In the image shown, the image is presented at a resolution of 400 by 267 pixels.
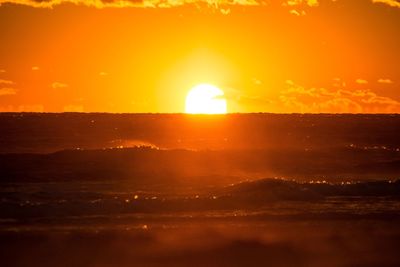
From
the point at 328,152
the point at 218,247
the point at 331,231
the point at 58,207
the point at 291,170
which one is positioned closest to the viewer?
the point at 218,247

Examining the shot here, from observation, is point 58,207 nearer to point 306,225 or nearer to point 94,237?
point 94,237

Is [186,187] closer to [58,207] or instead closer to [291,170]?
[58,207]

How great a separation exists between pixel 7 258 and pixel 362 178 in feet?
78.7

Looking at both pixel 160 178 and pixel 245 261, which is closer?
pixel 245 261

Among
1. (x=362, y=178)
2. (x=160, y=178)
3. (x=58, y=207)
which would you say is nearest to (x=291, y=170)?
(x=362, y=178)

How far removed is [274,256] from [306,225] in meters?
3.62

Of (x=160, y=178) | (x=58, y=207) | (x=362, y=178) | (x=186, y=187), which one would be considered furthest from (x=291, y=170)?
(x=58, y=207)

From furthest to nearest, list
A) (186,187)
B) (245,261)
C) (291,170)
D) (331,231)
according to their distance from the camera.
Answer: (291,170) < (186,187) < (331,231) < (245,261)

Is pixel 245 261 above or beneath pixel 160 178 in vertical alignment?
beneath

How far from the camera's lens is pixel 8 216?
21.8 meters

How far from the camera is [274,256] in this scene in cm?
1666

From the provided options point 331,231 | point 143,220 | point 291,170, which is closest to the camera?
point 331,231

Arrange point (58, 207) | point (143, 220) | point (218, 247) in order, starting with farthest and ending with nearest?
point (58, 207) < point (143, 220) < point (218, 247)

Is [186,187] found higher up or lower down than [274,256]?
higher up
